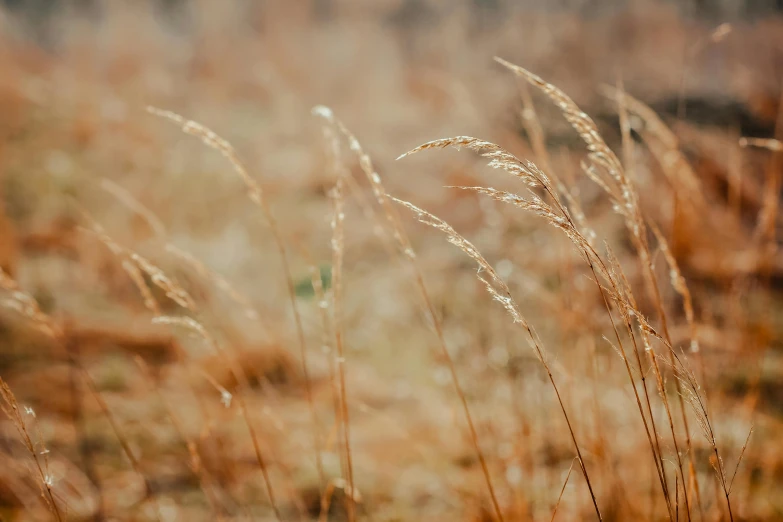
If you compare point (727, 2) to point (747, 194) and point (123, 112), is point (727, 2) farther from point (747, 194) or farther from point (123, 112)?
point (123, 112)

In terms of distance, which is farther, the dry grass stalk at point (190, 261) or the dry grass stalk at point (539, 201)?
the dry grass stalk at point (190, 261)

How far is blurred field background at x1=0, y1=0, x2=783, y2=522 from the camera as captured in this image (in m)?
1.27

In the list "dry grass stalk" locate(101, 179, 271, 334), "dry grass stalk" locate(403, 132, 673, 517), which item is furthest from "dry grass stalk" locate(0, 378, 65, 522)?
"dry grass stalk" locate(403, 132, 673, 517)

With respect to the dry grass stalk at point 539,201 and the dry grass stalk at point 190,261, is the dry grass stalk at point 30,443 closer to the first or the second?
the dry grass stalk at point 190,261

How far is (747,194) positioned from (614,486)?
2929mm

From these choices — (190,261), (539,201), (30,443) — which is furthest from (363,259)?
(539,201)

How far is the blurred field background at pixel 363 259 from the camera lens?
1272 mm

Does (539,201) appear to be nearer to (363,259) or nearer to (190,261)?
(190,261)

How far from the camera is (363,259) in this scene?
3.03m

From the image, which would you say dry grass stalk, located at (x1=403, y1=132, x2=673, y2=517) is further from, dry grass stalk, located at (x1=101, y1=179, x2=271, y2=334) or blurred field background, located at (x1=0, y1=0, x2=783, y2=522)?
dry grass stalk, located at (x1=101, y1=179, x2=271, y2=334)

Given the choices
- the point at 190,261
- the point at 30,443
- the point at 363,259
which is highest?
the point at 190,261

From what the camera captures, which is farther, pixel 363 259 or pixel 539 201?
pixel 363 259

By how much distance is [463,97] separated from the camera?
1.24m

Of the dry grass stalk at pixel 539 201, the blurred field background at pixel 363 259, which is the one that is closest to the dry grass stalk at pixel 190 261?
the blurred field background at pixel 363 259
